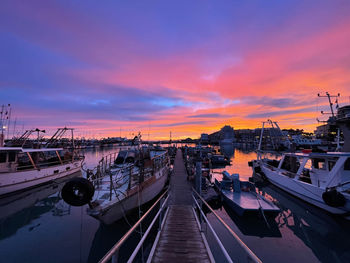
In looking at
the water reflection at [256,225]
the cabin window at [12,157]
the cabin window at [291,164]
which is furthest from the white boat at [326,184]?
the cabin window at [12,157]

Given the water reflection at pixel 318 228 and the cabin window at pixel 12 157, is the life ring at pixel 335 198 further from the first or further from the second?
the cabin window at pixel 12 157

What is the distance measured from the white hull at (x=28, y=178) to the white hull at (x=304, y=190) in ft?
86.2

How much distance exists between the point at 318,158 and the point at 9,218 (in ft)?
80.0

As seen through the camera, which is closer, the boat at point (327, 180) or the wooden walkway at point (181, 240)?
the wooden walkway at point (181, 240)

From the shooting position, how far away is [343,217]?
10.5 meters

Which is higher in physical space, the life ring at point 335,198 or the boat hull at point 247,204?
the life ring at point 335,198

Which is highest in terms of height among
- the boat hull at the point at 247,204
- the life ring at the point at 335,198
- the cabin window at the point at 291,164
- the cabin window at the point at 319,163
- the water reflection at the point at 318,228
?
the cabin window at the point at 319,163

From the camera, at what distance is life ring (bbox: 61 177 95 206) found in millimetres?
5406

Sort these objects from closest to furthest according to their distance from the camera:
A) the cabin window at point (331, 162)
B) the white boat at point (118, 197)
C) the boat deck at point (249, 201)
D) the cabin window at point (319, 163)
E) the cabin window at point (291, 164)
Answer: the white boat at point (118, 197) < the boat deck at point (249, 201) < the cabin window at point (331, 162) < the cabin window at point (319, 163) < the cabin window at point (291, 164)

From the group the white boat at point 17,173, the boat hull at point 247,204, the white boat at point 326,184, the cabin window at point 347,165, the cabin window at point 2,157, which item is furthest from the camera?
the cabin window at point 2,157

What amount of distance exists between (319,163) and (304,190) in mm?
2807

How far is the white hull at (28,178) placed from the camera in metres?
14.3

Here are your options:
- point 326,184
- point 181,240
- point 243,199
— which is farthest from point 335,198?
point 181,240

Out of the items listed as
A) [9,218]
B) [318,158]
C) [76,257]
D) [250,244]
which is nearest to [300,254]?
[250,244]
